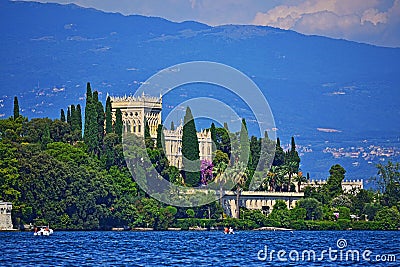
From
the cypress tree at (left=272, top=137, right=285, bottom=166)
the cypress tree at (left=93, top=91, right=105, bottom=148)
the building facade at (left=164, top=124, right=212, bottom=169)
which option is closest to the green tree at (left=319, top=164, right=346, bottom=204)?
the cypress tree at (left=272, top=137, right=285, bottom=166)

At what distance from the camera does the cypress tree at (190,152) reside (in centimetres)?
9572

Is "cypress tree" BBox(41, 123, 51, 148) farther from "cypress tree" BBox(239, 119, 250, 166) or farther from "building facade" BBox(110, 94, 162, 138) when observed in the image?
"building facade" BBox(110, 94, 162, 138)

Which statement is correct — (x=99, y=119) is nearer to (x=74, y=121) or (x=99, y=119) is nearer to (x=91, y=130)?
(x=74, y=121)

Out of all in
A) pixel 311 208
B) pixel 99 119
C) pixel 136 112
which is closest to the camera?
pixel 99 119

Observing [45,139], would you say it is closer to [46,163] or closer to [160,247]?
[46,163]

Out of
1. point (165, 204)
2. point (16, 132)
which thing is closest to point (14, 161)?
point (16, 132)

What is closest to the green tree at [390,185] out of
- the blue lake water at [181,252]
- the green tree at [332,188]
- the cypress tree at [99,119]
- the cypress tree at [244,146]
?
the green tree at [332,188]

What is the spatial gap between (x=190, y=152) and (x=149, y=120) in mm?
23637

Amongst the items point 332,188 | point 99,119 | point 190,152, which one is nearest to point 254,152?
point 332,188

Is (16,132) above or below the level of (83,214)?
above

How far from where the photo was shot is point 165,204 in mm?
91938

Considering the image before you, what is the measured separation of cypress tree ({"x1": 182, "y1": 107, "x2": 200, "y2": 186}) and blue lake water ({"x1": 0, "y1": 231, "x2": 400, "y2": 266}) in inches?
958

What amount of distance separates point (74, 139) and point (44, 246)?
3906 cm

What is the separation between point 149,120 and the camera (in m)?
120
